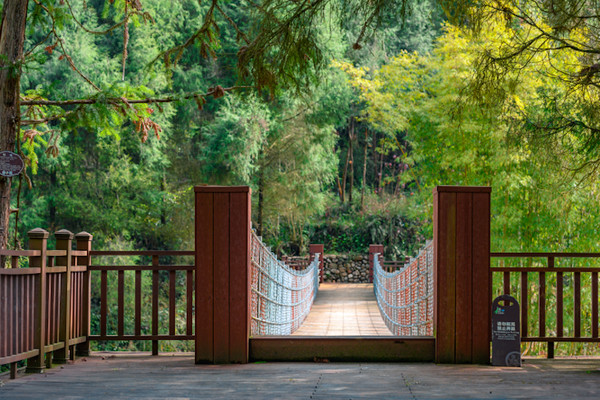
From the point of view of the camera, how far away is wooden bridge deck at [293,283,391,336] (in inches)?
419

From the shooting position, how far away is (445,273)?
4941mm

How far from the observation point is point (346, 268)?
22.5 m

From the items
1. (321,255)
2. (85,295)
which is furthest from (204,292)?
(321,255)

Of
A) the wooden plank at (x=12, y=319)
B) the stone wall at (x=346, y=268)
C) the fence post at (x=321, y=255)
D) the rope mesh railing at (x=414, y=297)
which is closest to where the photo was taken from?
the wooden plank at (x=12, y=319)

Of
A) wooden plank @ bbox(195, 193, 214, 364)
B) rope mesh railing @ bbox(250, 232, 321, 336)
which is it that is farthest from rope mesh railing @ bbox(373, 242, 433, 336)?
wooden plank @ bbox(195, 193, 214, 364)

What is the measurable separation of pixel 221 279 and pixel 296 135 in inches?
597

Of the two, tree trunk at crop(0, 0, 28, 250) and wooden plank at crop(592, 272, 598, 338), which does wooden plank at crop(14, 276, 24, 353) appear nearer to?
tree trunk at crop(0, 0, 28, 250)

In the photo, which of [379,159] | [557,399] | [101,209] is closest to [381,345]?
[557,399]

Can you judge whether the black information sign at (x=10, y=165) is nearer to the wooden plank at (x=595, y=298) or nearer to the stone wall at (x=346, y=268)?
the wooden plank at (x=595, y=298)

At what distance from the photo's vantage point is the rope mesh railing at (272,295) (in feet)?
19.4

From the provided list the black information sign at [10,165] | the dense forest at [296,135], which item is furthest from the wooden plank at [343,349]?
the black information sign at [10,165]

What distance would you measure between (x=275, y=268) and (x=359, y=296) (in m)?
9.70

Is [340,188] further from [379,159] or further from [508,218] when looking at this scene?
[508,218]

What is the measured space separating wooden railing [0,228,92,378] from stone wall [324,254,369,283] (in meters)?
17.1
